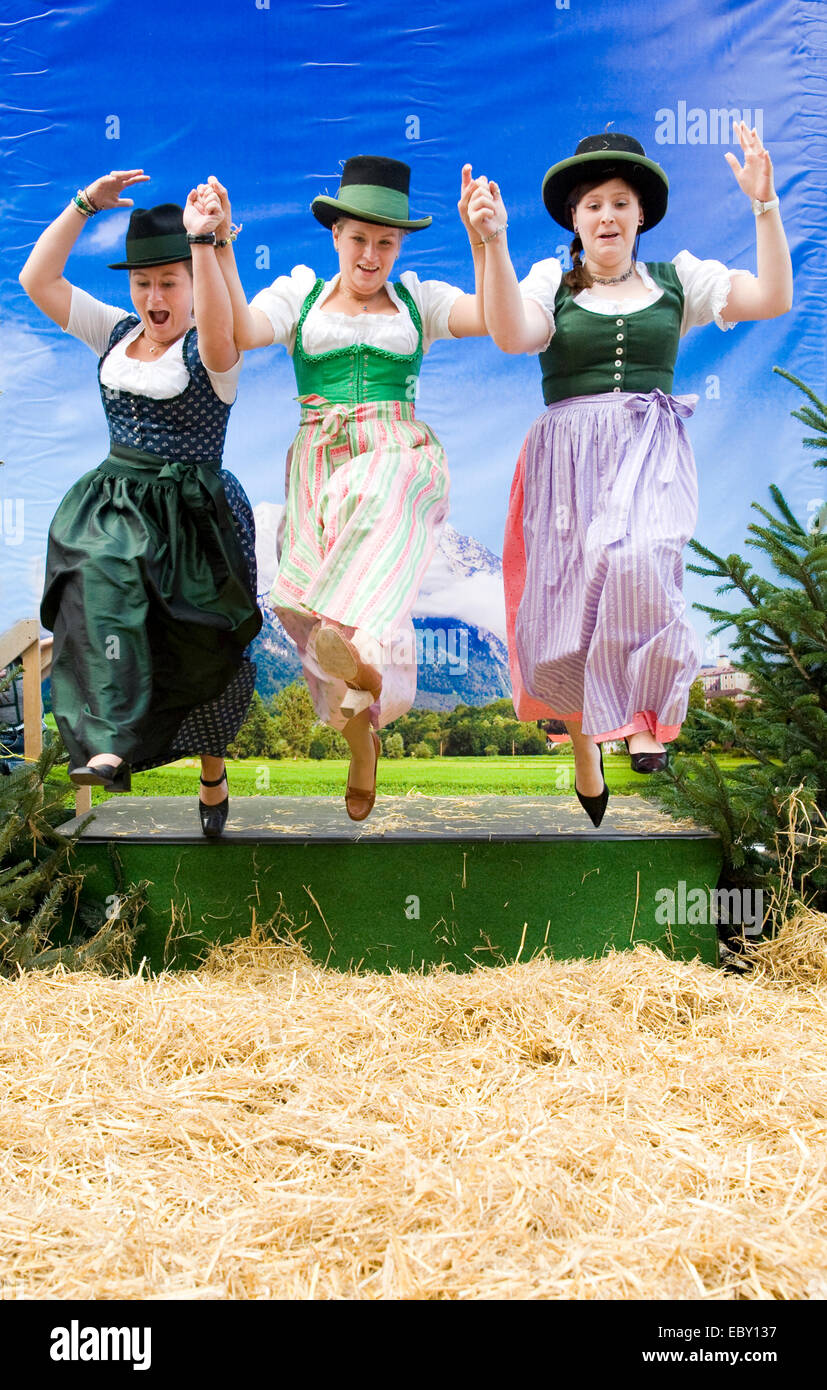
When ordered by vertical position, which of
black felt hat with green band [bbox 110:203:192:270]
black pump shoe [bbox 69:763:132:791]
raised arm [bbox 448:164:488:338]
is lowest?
black pump shoe [bbox 69:763:132:791]

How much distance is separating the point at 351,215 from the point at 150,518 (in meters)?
0.96

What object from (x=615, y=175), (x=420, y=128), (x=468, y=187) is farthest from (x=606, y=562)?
(x=420, y=128)

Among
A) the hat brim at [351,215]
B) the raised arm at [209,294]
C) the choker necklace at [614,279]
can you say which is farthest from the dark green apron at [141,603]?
the choker necklace at [614,279]

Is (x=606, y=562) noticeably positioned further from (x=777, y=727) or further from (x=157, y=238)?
(x=157, y=238)

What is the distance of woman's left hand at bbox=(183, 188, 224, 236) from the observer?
274cm

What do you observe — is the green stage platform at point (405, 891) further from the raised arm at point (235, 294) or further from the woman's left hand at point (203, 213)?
the woman's left hand at point (203, 213)

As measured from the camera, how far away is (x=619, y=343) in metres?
3.07

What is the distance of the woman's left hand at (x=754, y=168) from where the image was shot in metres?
2.88

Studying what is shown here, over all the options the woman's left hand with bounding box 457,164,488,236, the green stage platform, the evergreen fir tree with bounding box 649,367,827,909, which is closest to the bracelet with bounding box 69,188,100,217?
the woman's left hand with bounding box 457,164,488,236

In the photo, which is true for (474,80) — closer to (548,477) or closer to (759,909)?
(548,477)

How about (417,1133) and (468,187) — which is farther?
(468,187)

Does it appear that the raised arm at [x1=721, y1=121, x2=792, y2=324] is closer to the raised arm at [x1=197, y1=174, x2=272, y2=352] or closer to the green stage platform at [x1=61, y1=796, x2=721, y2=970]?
the raised arm at [x1=197, y1=174, x2=272, y2=352]

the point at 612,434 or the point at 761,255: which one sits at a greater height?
the point at 761,255

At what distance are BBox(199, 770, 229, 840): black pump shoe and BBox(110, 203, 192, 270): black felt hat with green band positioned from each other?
4.68 ft
